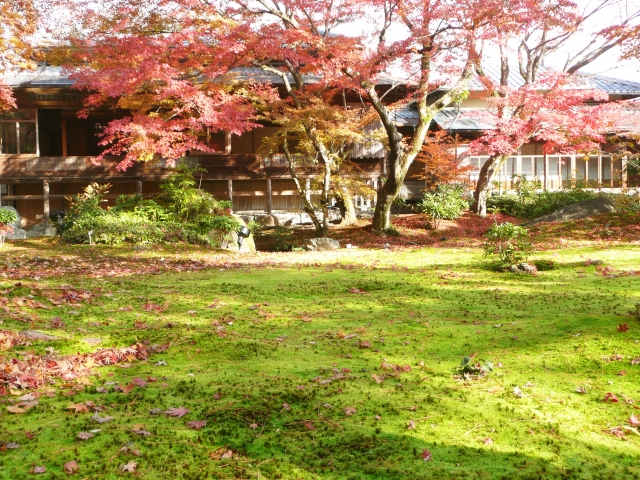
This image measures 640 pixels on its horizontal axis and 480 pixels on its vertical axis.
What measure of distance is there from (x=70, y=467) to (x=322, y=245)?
1307 cm

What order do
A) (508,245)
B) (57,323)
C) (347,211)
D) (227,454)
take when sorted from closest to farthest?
1. (227,454)
2. (57,323)
3. (508,245)
4. (347,211)

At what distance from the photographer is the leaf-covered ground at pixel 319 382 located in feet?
11.5

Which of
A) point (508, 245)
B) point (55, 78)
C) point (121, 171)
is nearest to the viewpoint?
point (508, 245)

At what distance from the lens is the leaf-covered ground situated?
351 centimetres

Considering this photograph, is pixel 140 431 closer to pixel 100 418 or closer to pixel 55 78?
pixel 100 418

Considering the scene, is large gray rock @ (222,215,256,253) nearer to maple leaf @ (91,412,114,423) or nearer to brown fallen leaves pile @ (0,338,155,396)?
brown fallen leaves pile @ (0,338,155,396)

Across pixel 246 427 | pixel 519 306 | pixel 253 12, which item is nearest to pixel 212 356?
pixel 246 427

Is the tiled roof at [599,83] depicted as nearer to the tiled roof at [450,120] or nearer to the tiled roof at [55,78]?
the tiled roof at [450,120]

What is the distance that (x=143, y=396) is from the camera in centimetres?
441

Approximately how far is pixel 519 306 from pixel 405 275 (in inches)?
131

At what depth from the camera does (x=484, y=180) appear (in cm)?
2227

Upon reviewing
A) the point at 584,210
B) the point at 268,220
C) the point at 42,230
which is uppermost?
the point at 584,210

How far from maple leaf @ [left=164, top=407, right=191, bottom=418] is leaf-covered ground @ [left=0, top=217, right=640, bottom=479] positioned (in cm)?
1

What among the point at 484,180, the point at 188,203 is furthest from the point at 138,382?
the point at 484,180
